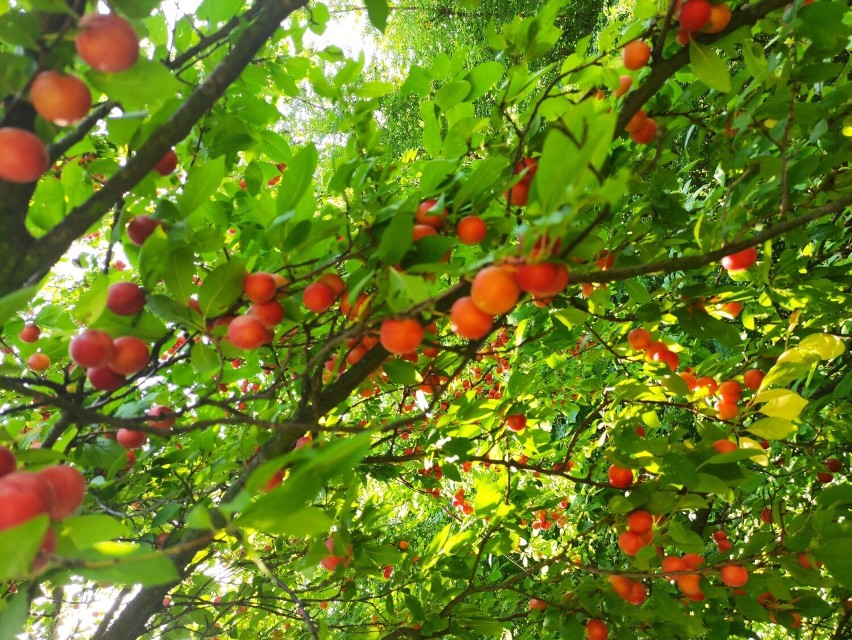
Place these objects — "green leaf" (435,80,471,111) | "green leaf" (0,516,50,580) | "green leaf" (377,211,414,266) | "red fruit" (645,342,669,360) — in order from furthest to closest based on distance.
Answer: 1. "red fruit" (645,342,669,360)
2. "green leaf" (435,80,471,111)
3. "green leaf" (377,211,414,266)
4. "green leaf" (0,516,50,580)

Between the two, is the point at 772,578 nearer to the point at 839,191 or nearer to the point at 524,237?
the point at 839,191

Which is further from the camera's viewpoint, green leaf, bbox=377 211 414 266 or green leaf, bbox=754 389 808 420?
green leaf, bbox=754 389 808 420

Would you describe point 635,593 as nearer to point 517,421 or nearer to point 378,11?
point 517,421

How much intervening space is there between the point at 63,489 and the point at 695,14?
146 cm

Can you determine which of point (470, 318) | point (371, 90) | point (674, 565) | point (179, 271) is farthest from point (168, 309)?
point (674, 565)

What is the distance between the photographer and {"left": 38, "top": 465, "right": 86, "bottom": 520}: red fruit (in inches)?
28.2

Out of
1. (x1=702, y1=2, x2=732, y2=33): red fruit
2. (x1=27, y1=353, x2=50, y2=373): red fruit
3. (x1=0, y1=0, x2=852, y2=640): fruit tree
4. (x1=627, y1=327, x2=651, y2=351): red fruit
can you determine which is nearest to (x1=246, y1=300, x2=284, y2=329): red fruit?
(x1=0, y1=0, x2=852, y2=640): fruit tree

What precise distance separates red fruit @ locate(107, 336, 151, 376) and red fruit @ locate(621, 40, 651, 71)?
4.03 ft

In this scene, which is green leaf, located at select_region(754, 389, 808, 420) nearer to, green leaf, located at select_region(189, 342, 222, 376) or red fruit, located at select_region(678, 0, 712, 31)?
red fruit, located at select_region(678, 0, 712, 31)

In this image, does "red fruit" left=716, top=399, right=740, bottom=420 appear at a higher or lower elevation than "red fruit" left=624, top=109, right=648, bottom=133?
lower

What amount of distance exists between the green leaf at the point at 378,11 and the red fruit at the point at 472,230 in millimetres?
386

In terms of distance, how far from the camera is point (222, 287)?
3.22 feet

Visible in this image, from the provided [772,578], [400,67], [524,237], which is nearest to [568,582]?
[772,578]

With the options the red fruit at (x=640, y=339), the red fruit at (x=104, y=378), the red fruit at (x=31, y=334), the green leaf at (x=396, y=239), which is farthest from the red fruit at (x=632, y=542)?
the red fruit at (x=31, y=334)
